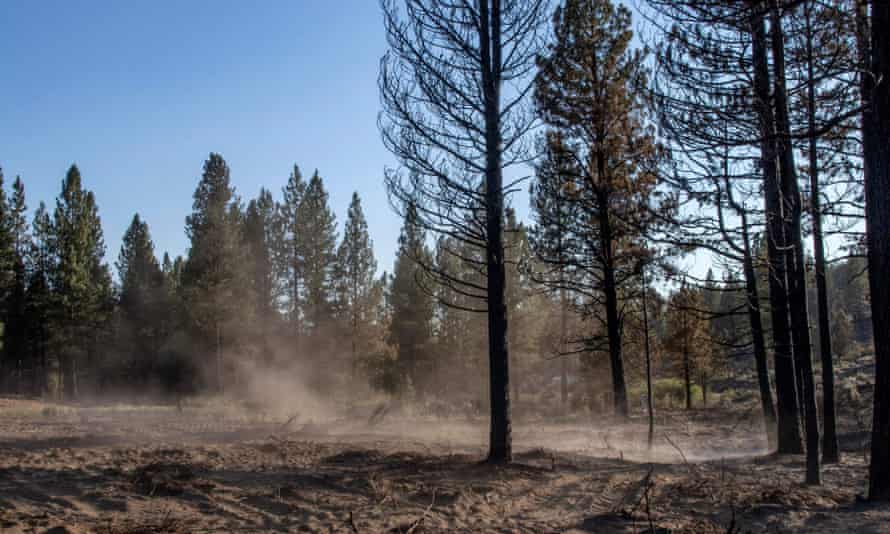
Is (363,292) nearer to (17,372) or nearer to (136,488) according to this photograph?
(17,372)

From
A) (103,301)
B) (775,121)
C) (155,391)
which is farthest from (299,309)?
(775,121)

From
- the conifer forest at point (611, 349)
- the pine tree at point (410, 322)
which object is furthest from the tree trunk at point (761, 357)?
the pine tree at point (410, 322)

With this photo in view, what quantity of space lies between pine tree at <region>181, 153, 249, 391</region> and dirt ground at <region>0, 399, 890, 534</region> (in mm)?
20056

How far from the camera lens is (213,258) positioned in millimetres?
32812

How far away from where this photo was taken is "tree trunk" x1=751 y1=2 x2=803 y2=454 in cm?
861

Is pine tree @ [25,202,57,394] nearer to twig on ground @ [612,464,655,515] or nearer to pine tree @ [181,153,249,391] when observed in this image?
pine tree @ [181,153,249,391]

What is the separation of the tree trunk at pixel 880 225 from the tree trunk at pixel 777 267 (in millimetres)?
1479

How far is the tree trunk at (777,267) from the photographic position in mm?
8609

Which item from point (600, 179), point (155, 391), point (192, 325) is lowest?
point (155, 391)

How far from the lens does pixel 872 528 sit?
18.7 ft

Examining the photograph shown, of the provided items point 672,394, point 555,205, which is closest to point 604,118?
point 555,205

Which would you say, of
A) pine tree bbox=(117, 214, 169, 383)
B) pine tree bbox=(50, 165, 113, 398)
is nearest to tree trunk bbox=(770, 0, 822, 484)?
pine tree bbox=(50, 165, 113, 398)

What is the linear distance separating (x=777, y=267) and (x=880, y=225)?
7.00 ft

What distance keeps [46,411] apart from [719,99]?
71.8 ft
